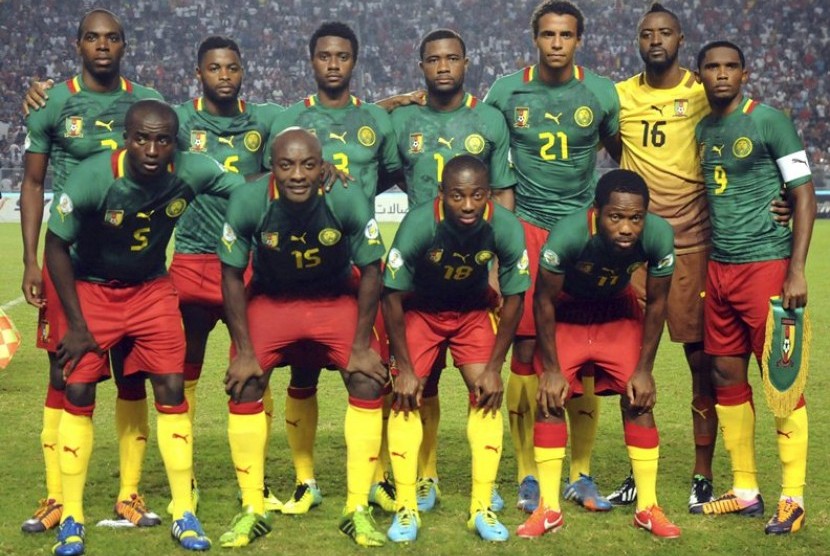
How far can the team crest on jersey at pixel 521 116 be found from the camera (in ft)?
21.3

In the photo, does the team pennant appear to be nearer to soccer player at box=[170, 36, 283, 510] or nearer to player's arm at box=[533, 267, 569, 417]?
player's arm at box=[533, 267, 569, 417]

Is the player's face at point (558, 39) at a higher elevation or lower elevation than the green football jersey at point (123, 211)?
higher

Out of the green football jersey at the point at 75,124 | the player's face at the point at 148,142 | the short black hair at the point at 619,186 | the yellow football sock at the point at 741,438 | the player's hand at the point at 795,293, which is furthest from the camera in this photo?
the yellow football sock at the point at 741,438

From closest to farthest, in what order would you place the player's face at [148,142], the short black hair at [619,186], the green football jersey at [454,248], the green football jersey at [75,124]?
the player's face at [148,142]
the short black hair at [619,186]
the green football jersey at [454,248]
the green football jersey at [75,124]

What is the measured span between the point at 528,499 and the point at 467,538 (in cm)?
70

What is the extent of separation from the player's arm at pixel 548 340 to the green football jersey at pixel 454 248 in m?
0.10

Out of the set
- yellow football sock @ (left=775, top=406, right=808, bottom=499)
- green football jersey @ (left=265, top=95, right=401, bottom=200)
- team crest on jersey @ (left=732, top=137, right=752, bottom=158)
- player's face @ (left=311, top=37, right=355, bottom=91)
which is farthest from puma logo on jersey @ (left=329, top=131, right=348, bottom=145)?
yellow football sock @ (left=775, top=406, right=808, bottom=499)

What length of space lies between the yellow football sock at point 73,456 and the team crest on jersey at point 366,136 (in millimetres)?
2022

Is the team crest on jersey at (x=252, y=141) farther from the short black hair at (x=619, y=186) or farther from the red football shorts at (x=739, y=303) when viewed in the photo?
→ the red football shorts at (x=739, y=303)

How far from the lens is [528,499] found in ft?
20.8

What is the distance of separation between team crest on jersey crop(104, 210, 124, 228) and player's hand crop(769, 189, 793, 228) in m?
3.17

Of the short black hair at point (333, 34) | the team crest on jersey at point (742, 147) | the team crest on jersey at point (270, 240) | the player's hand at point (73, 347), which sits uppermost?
the short black hair at point (333, 34)

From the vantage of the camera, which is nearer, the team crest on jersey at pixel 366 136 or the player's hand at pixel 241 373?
the player's hand at pixel 241 373

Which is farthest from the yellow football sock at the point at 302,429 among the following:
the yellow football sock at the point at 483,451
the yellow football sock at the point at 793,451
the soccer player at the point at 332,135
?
the yellow football sock at the point at 793,451
